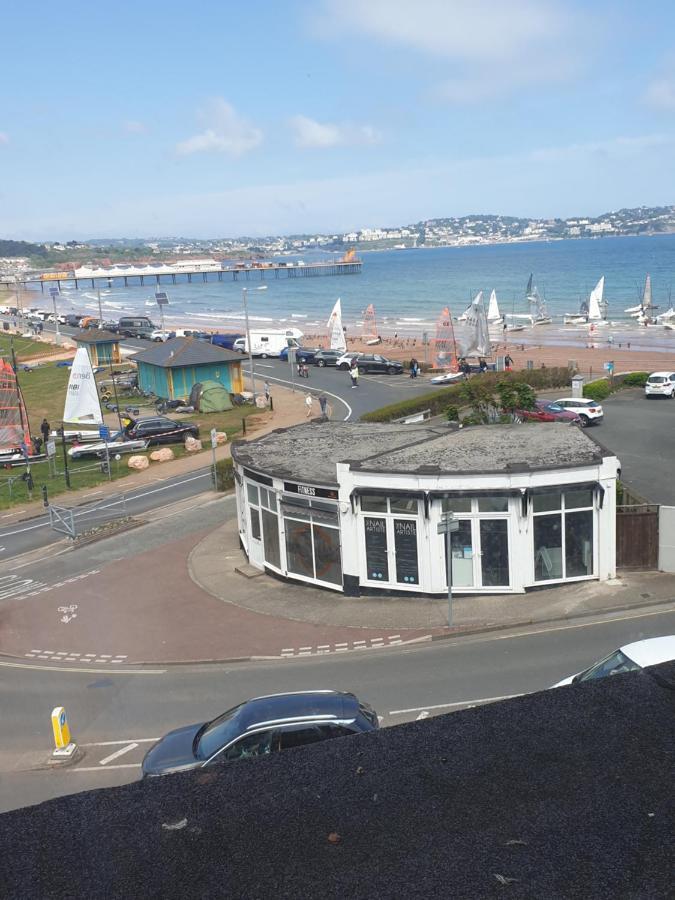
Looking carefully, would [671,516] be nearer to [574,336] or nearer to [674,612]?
[674,612]

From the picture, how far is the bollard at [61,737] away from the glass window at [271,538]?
872 cm

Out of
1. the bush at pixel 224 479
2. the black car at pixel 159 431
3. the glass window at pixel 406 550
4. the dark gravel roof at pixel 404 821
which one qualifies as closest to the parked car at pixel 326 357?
the black car at pixel 159 431

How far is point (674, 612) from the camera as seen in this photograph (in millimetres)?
18859

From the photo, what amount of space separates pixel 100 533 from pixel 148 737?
14.1 meters

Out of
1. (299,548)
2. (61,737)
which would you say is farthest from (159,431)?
(61,737)

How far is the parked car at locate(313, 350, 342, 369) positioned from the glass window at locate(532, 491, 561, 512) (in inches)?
1931

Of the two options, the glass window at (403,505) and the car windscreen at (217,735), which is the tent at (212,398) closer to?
the glass window at (403,505)

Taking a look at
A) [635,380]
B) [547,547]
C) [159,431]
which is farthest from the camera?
[635,380]

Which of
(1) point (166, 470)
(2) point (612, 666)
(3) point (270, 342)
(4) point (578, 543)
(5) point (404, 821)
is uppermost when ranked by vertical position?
(5) point (404, 821)

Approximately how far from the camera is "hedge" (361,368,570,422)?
136 ft

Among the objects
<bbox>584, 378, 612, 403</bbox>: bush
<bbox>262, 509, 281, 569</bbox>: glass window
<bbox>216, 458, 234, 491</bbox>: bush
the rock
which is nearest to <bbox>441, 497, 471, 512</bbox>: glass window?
<bbox>262, 509, 281, 569</bbox>: glass window

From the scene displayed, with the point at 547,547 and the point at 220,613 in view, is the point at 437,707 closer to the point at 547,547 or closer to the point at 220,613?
the point at 547,547

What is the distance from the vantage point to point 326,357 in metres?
69.1

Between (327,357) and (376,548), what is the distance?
Answer: 49.2m
